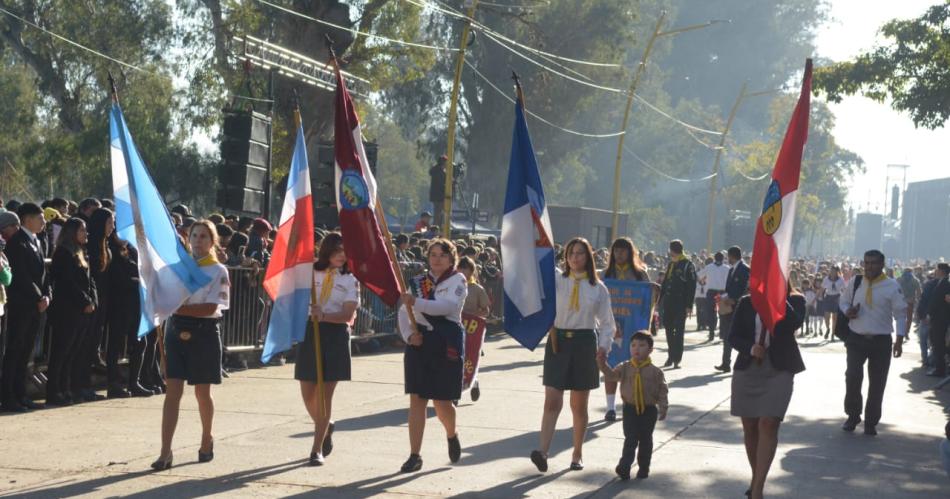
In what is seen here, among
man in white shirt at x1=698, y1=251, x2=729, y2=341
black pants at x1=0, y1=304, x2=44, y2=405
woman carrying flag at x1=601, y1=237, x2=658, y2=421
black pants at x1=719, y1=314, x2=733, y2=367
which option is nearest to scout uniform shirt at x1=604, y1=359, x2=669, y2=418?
woman carrying flag at x1=601, y1=237, x2=658, y2=421

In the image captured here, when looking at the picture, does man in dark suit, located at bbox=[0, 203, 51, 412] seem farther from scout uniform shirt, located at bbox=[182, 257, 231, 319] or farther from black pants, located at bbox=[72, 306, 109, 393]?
scout uniform shirt, located at bbox=[182, 257, 231, 319]

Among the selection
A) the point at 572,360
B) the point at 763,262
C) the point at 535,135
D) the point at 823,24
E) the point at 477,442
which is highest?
the point at 823,24

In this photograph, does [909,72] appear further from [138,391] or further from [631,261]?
[138,391]

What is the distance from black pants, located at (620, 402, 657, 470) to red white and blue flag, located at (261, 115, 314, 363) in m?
2.39

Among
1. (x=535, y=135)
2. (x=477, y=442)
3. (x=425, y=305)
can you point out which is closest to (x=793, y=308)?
(x=425, y=305)

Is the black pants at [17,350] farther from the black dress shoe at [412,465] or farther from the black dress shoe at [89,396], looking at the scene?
the black dress shoe at [412,465]

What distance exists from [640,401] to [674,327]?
931 centimetres

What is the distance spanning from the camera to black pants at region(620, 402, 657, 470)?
30.3 feet

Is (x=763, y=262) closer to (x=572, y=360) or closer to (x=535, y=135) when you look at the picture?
(x=572, y=360)

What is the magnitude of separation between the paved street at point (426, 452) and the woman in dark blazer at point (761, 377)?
1.76ft

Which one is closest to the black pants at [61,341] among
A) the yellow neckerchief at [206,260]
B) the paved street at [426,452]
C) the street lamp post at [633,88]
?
the paved street at [426,452]

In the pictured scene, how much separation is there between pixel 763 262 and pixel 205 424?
12.8 ft

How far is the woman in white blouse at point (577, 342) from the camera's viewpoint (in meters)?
9.46

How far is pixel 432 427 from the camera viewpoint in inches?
457
